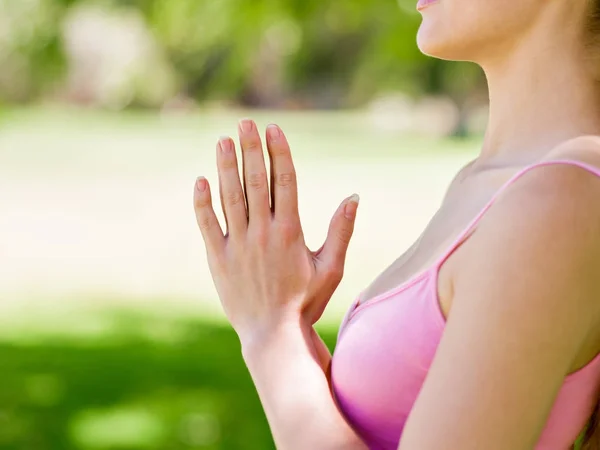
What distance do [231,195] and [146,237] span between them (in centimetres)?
1191

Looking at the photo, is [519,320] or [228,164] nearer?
[519,320]

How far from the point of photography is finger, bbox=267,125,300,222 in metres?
A: 1.49

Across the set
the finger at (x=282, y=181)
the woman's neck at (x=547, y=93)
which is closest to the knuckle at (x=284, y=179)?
the finger at (x=282, y=181)

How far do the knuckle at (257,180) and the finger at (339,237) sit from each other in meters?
0.13

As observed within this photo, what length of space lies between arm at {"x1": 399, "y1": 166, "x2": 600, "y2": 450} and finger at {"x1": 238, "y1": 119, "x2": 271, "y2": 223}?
39 cm

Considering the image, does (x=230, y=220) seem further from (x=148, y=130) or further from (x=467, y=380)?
(x=148, y=130)

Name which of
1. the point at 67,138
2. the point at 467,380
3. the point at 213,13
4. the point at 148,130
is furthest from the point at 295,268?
the point at 148,130

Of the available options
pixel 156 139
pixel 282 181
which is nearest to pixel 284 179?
pixel 282 181

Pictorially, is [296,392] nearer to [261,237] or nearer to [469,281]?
[261,237]

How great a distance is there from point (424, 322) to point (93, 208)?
1515cm

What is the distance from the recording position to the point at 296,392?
4.76 ft

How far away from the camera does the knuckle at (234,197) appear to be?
150 centimetres

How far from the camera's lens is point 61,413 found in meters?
5.79

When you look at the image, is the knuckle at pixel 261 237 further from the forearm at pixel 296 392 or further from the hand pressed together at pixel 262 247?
the forearm at pixel 296 392
